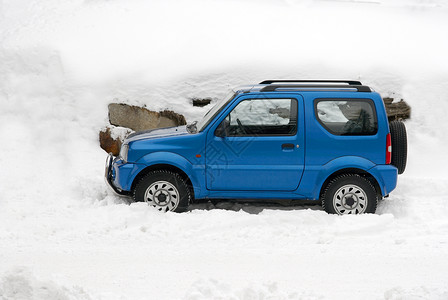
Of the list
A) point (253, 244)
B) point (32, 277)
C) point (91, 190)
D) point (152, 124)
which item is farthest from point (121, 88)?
point (32, 277)

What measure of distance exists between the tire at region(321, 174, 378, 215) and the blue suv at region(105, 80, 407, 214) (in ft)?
0.04

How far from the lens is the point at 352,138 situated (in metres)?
6.68

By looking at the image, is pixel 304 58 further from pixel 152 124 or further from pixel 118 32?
pixel 118 32

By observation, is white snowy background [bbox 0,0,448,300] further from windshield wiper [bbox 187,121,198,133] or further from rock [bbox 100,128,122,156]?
windshield wiper [bbox 187,121,198,133]

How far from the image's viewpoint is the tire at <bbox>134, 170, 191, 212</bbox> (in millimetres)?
6746

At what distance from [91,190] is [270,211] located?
2.58 metres

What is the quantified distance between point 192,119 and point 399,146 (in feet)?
12.1

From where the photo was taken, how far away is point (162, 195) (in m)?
6.78

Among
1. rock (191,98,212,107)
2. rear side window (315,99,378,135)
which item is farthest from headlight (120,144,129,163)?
rock (191,98,212,107)

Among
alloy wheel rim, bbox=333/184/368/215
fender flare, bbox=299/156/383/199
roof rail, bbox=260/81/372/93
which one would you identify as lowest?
alloy wheel rim, bbox=333/184/368/215

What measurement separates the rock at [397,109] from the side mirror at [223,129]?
12.1ft

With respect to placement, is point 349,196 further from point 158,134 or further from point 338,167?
point 158,134

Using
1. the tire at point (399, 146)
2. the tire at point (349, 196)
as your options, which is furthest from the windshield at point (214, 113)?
the tire at point (399, 146)

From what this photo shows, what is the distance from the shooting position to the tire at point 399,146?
6.79m
